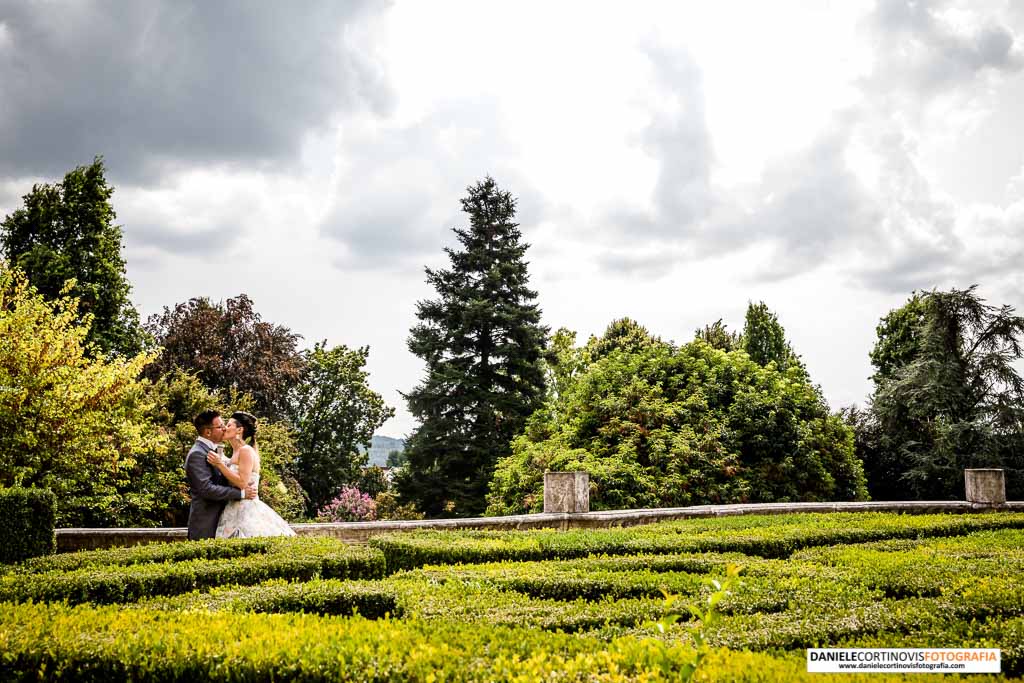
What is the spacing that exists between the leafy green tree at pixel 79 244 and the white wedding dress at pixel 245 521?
15235mm

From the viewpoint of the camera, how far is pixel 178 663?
3646 millimetres

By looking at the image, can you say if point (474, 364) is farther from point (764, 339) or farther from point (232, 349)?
point (764, 339)

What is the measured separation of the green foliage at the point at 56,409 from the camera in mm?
9602

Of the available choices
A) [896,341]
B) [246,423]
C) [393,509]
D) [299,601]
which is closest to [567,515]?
[246,423]

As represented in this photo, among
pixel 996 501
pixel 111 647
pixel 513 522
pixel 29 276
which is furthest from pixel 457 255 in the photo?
pixel 111 647

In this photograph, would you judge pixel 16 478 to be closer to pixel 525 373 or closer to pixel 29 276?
pixel 29 276

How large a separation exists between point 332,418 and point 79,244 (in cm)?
1123

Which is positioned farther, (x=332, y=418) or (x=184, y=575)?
(x=332, y=418)

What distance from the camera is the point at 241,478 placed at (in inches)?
299

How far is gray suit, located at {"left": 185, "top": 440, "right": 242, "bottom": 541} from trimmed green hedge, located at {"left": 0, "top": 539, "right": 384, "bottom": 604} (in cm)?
96

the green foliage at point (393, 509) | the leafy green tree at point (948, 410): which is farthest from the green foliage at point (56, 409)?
the leafy green tree at point (948, 410)

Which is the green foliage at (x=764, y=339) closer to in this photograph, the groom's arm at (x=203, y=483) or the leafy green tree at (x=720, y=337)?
the leafy green tree at (x=720, y=337)

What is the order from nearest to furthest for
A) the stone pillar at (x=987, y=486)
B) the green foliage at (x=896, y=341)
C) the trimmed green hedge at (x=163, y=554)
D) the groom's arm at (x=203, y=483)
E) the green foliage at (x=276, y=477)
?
the trimmed green hedge at (x=163, y=554) → the groom's arm at (x=203, y=483) → the stone pillar at (x=987, y=486) → the green foliage at (x=276, y=477) → the green foliage at (x=896, y=341)

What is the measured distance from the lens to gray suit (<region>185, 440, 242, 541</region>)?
7.37m
